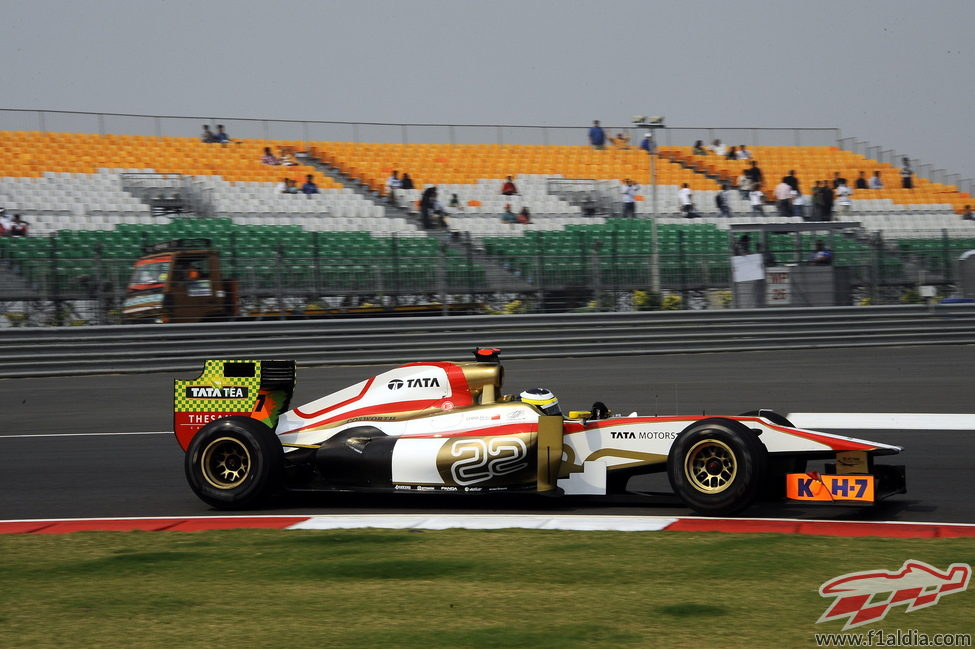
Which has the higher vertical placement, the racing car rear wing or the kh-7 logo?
the racing car rear wing

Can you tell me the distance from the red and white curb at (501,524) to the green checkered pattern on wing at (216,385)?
0.82 metres

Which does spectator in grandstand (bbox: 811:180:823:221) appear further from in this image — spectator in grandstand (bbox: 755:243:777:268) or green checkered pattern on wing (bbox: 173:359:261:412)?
green checkered pattern on wing (bbox: 173:359:261:412)

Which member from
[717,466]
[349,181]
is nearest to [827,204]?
[349,181]

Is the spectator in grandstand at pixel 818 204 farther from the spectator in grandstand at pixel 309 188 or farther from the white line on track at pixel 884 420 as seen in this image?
the white line on track at pixel 884 420

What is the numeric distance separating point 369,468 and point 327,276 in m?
11.1

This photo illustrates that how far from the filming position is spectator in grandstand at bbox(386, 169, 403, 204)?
26.6 meters

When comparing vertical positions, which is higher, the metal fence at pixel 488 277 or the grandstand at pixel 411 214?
the grandstand at pixel 411 214

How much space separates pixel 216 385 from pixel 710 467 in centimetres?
358

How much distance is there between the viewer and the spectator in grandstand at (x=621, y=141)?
105ft

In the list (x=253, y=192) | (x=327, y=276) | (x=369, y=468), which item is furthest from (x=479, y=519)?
(x=253, y=192)

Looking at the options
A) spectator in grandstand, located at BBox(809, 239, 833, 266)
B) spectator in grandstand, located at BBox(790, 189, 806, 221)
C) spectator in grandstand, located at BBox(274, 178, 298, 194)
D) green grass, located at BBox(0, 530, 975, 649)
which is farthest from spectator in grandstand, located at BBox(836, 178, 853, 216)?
green grass, located at BBox(0, 530, 975, 649)

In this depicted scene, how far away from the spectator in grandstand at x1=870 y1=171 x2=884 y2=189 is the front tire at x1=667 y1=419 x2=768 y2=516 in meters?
27.2

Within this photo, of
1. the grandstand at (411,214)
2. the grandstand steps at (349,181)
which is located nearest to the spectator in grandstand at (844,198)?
the grandstand at (411,214)

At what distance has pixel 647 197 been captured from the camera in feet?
94.5
